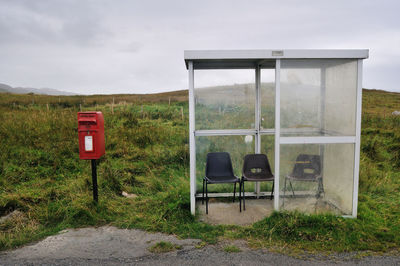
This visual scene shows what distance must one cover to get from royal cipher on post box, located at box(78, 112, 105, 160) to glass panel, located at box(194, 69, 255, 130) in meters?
1.82

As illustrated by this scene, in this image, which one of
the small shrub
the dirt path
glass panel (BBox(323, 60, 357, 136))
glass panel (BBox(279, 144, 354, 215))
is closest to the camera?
the dirt path

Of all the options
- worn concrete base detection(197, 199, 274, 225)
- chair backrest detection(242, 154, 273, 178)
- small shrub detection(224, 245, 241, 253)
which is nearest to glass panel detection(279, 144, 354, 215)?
worn concrete base detection(197, 199, 274, 225)

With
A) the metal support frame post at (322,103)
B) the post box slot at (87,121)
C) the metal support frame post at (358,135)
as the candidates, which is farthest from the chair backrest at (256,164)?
the post box slot at (87,121)

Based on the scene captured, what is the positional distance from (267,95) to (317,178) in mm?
1863

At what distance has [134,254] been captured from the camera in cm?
363

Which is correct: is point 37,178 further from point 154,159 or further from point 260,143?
point 260,143

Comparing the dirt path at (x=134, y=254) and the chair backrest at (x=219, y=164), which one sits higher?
the chair backrest at (x=219, y=164)

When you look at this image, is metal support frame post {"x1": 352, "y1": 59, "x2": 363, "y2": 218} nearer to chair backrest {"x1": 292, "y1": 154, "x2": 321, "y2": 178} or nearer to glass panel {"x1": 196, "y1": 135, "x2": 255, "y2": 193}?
chair backrest {"x1": 292, "y1": 154, "x2": 321, "y2": 178}

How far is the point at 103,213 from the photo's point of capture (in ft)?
15.8

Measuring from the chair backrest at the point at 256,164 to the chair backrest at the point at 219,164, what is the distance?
0.98ft

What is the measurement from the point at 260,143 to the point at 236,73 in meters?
1.48

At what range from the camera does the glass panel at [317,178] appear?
4.59m

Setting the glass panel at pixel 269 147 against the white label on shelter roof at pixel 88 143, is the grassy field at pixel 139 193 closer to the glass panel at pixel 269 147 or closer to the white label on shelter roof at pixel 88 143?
the white label on shelter roof at pixel 88 143

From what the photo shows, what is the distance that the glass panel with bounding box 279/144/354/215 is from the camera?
15.1 feet
